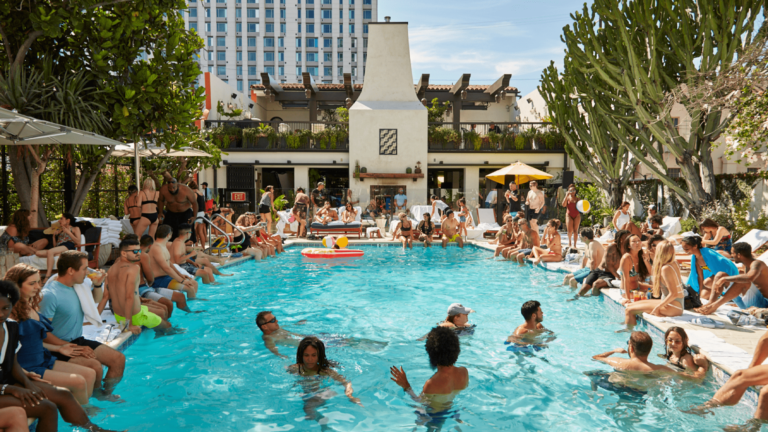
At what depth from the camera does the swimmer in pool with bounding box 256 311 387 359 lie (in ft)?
17.5

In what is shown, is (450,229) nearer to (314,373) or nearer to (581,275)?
(581,275)

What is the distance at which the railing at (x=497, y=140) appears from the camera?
69.5 feet

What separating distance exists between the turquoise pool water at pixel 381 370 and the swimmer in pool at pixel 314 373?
0.24ft

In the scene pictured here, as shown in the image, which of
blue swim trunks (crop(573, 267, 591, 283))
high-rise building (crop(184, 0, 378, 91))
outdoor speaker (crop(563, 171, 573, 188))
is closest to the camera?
blue swim trunks (crop(573, 267, 591, 283))

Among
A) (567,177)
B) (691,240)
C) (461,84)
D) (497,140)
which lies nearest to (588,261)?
(691,240)

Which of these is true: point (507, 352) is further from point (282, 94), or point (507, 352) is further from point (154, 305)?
point (282, 94)

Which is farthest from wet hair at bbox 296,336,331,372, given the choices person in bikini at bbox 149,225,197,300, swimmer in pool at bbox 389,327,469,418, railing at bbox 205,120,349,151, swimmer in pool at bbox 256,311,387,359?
railing at bbox 205,120,349,151

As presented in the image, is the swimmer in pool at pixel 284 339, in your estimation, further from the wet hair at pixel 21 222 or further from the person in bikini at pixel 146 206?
the person in bikini at pixel 146 206

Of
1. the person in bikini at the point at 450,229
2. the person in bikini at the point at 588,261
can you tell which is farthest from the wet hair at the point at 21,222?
the person in bikini at the point at 450,229

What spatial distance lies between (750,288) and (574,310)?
2.14 m

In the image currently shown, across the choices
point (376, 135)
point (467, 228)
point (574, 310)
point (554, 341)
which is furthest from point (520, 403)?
point (376, 135)

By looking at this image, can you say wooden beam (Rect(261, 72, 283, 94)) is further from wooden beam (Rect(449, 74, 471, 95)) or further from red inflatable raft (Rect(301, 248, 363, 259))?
red inflatable raft (Rect(301, 248, 363, 259))

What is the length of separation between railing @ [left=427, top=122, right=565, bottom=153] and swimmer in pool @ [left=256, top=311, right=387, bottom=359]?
53.9ft

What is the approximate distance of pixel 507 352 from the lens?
5293 millimetres
